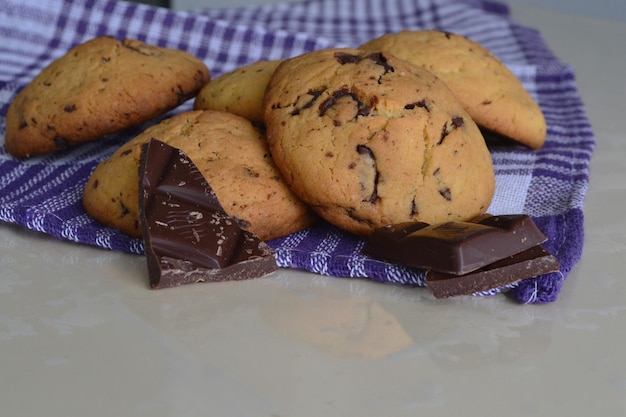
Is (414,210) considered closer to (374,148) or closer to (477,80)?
(374,148)

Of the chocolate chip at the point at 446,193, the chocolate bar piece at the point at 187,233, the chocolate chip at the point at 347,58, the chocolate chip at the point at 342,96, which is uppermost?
the chocolate chip at the point at 347,58

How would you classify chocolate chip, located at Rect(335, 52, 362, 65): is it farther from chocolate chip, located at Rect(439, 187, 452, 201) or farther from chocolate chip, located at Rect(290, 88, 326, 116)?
chocolate chip, located at Rect(439, 187, 452, 201)

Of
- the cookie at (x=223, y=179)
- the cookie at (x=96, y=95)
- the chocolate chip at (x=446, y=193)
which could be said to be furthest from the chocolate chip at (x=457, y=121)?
the cookie at (x=96, y=95)

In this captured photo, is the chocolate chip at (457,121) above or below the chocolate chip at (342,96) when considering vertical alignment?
below

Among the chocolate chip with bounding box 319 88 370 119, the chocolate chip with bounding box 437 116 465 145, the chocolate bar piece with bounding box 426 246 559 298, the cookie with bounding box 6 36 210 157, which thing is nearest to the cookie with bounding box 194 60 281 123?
the cookie with bounding box 6 36 210 157

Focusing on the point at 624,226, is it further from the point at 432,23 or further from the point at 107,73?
the point at 432,23

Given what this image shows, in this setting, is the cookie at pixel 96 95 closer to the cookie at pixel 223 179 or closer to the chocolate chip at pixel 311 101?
the cookie at pixel 223 179
